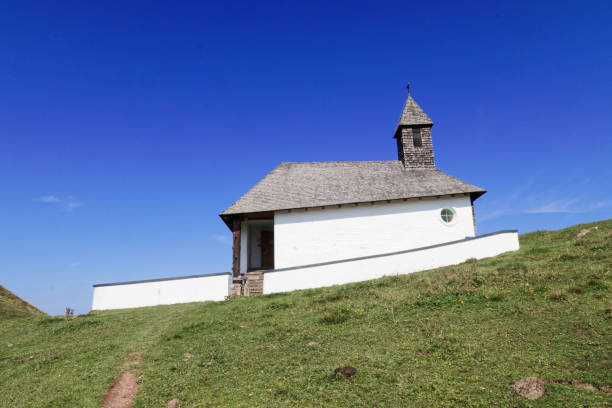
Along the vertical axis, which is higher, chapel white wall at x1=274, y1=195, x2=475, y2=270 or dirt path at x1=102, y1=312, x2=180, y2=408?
chapel white wall at x1=274, y1=195, x2=475, y2=270

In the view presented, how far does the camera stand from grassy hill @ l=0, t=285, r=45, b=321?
1827 centimetres

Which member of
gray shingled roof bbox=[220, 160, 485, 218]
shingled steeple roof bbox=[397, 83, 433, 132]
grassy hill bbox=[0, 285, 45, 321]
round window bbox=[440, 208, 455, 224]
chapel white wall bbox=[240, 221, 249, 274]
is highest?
shingled steeple roof bbox=[397, 83, 433, 132]

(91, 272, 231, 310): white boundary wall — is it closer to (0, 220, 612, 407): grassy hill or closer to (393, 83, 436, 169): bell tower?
(0, 220, 612, 407): grassy hill

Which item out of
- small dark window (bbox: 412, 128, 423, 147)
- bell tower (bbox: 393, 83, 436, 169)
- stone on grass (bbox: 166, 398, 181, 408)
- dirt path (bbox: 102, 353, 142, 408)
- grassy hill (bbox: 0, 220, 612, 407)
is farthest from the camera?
small dark window (bbox: 412, 128, 423, 147)

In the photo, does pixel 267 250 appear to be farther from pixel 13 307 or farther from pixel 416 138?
pixel 13 307

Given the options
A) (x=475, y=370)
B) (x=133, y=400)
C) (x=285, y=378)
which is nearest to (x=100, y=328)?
(x=133, y=400)

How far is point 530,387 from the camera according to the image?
5941 mm

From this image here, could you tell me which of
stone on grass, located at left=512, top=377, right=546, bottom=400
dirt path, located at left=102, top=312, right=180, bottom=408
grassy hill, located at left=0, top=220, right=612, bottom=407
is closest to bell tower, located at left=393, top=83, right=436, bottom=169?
grassy hill, located at left=0, top=220, right=612, bottom=407

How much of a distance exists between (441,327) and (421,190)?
1470cm

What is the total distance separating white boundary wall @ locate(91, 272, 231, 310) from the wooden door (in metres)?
5.40

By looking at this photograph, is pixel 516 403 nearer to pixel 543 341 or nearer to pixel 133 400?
pixel 543 341

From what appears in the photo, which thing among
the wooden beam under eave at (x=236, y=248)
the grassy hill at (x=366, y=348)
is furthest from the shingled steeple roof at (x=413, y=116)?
the grassy hill at (x=366, y=348)

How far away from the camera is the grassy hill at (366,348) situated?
6.39 m

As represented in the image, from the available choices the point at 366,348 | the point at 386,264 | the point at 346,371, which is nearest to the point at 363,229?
the point at 386,264
